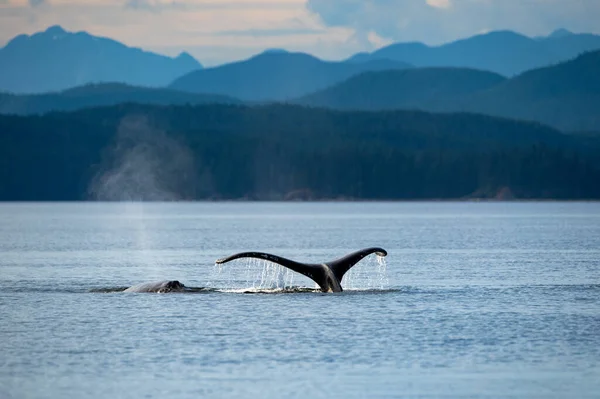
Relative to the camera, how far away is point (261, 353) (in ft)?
90.7

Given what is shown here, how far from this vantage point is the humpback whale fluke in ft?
113

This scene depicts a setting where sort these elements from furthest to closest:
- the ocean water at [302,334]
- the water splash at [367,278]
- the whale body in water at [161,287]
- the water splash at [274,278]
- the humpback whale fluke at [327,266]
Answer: the water splash at [274,278], the water splash at [367,278], the whale body in water at [161,287], the humpback whale fluke at [327,266], the ocean water at [302,334]

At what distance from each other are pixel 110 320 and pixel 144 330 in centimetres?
246

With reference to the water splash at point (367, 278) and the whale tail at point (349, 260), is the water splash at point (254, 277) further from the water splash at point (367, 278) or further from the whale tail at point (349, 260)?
the whale tail at point (349, 260)

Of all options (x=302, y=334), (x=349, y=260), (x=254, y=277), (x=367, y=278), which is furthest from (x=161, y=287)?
(x=367, y=278)

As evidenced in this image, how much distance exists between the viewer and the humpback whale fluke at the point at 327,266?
113 feet

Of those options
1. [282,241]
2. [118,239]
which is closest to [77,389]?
[282,241]

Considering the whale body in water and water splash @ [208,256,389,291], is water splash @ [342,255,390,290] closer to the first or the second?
water splash @ [208,256,389,291]

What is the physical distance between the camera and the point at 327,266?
3744 cm

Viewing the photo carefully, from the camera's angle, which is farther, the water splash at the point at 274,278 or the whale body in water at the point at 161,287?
the water splash at the point at 274,278

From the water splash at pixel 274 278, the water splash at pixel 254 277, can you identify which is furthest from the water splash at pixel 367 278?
the water splash at pixel 254 277

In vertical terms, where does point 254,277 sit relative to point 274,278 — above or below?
above

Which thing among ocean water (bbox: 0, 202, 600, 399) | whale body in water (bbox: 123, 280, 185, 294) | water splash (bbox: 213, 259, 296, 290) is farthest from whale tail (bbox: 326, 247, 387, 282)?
whale body in water (bbox: 123, 280, 185, 294)

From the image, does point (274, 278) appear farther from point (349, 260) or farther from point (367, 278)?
point (349, 260)
